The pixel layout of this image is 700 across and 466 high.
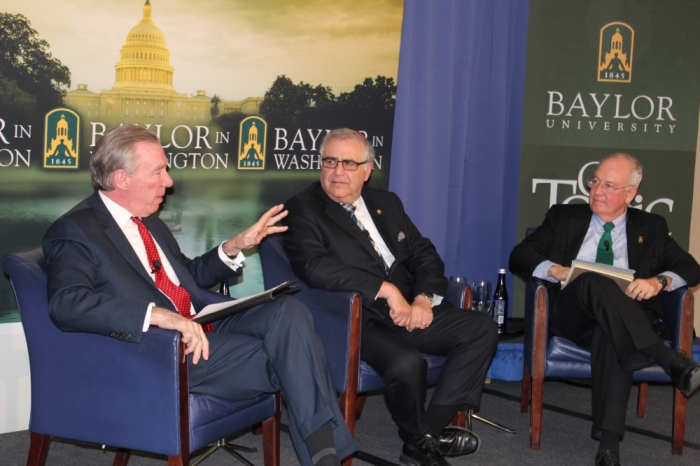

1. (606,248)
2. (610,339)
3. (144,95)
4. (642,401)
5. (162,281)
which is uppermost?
(144,95)

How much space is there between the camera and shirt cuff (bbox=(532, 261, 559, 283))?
3709mm

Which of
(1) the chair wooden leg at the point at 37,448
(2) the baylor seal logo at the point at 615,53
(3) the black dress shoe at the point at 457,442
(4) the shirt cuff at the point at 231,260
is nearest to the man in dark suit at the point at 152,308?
(4) the shirt cuff at the point at 231,260

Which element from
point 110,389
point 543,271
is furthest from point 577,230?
point 110,389

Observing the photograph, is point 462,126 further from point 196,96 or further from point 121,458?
point 121,458

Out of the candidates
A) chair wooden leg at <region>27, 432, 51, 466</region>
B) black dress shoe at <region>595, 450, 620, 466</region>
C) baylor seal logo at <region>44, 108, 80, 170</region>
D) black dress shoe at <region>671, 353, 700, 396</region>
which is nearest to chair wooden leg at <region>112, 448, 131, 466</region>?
chair wooden leg at <region>27, 432, 51, 466</region>

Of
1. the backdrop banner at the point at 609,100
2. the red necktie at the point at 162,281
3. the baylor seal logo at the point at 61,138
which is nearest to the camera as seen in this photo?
the red necktie at the point at 162,281

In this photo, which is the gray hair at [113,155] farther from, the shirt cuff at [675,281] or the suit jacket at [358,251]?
the shirt cuff at [675,281]

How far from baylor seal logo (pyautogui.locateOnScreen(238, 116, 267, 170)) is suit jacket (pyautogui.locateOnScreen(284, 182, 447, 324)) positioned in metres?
0.46

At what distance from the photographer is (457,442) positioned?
330 centimetres

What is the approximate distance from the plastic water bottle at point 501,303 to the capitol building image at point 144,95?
1.78m

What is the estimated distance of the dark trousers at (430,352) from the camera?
3070 mm

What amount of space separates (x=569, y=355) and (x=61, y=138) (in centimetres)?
241

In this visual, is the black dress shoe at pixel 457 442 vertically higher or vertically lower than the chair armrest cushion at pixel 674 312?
lower

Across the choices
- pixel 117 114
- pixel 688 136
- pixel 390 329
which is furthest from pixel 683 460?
pixel 117 114
